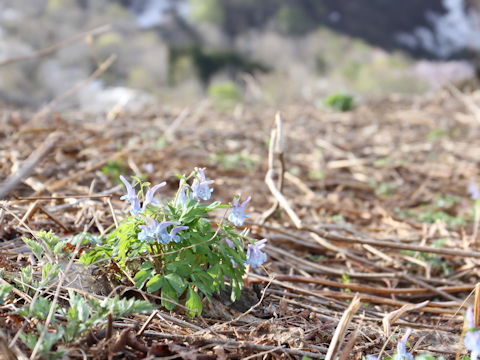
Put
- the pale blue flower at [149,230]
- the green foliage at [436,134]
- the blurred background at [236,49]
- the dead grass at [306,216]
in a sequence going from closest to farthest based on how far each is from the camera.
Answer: the pale blue flower at [149,230], the dead grass at [306,216], the green foliage at [436,134], the blurred background at [236,49]

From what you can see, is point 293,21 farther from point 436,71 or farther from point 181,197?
point 181,197

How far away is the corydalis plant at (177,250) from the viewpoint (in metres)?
1.27

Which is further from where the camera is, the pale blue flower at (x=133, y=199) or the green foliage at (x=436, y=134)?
the green foliage at (x=436, y=134)

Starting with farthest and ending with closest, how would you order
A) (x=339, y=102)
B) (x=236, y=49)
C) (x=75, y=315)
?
1. (x=236, y=49)
2. (x=339, y=102)
3. (x=75, y=315)

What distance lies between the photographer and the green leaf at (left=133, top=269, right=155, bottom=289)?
1290 millimetres

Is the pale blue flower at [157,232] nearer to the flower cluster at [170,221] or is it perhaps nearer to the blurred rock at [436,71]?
the flower cluster at [170,221]

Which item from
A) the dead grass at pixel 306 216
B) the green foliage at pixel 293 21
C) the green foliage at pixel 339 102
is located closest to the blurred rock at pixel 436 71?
the green foliage at pixel 293 21

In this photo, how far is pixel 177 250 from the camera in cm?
129

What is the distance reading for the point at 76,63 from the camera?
11.1 m

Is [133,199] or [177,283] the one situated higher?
[133,199]

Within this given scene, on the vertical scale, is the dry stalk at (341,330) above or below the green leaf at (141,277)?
above

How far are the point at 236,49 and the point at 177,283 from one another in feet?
45.7

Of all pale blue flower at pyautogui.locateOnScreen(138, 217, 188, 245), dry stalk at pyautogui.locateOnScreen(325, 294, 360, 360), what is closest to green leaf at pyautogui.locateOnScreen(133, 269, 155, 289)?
pale blue flower at pyautogui.locateOnScreen(138, 217, 188, 245)

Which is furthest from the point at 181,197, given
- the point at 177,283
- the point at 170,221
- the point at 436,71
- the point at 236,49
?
the point at 236,49
